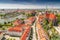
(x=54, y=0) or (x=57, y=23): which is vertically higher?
(x=54, y=0)

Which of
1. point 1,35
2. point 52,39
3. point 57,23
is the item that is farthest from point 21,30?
point 57,23

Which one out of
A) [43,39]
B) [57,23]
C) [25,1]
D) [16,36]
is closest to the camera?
[43,39]

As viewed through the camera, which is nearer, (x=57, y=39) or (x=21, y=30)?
(x=57, y=39)

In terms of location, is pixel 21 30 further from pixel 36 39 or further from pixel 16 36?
pixel 36 39

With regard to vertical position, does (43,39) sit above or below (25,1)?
below

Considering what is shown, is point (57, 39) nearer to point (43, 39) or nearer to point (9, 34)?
point (43, 39)

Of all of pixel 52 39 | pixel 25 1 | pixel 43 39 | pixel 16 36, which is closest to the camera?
pixel 43 39

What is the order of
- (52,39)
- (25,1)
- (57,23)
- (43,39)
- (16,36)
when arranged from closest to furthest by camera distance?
(43,39) < (52,39) < (16,36) < (25,1) < (57,23)

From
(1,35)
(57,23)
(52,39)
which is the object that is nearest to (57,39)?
(52,39)

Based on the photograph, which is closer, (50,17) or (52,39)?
(52,39)
